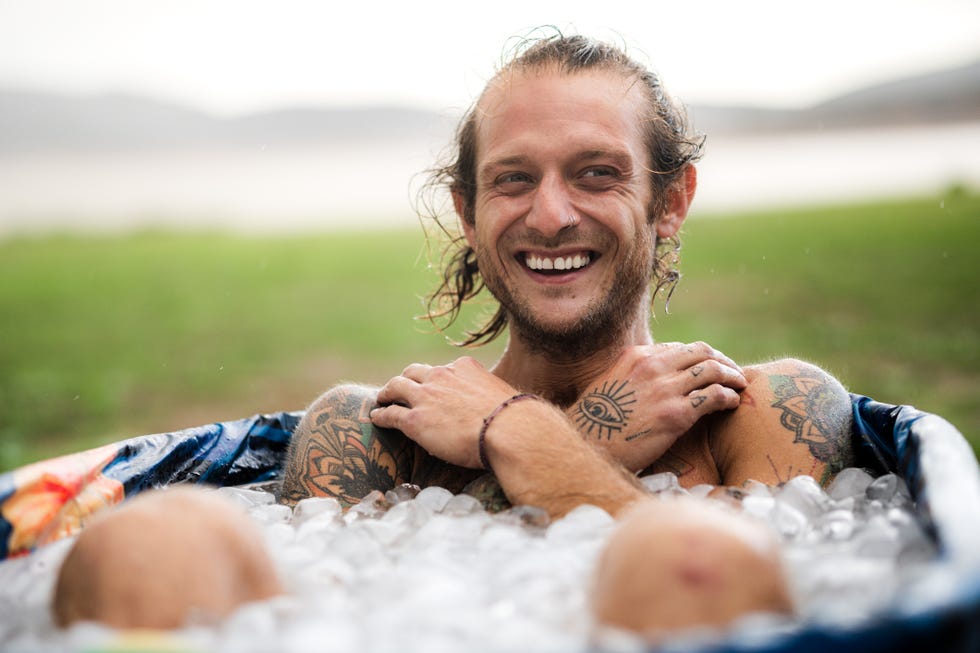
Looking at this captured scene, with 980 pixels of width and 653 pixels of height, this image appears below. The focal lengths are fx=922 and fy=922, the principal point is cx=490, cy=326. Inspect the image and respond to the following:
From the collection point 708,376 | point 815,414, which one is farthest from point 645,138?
point 815,414

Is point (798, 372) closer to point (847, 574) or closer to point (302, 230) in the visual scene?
point (847, 574)

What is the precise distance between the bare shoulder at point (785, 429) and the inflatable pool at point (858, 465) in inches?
4.4

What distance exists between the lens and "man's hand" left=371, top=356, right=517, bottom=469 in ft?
7.61

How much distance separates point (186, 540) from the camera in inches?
60.0

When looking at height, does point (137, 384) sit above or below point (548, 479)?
below

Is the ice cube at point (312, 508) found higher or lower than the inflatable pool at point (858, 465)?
lower

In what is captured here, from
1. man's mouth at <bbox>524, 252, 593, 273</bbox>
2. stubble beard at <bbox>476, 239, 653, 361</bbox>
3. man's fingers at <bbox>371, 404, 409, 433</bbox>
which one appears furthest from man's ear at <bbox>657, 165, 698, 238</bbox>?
man's fingers at <bbox>371, 404, 409, 433</bbox>

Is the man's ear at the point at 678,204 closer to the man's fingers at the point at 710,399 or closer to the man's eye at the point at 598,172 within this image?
the man's eye at the point at 598,172

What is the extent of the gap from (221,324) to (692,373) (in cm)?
924

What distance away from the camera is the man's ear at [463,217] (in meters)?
3.04

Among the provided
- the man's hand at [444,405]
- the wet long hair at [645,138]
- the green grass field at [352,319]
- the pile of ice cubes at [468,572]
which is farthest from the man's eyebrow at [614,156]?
the green grass field at [352,319]

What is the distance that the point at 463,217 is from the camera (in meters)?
3.08

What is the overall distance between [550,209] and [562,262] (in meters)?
0.16

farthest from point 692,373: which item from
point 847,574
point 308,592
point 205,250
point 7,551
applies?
point 205,250
